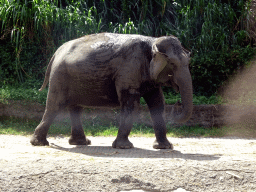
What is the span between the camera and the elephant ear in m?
4.74

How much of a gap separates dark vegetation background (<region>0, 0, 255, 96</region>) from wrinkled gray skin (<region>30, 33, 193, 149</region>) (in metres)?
3.33

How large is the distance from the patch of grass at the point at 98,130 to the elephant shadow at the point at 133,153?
5.68ft

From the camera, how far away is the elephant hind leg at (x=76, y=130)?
570 cm

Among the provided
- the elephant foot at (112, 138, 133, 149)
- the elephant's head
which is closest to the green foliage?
the elephant foot at (112, 138, 133, 149)

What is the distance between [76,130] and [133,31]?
12.6 feet

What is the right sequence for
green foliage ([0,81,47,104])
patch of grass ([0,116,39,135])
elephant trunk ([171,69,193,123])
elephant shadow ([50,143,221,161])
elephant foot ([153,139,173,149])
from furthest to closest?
green foliage ([0,81,47,104]) < patch of grass ([0,116,39,135]) < elephant foot ([153,139,173,149]) < elephant trunk ([171,69,193,123]) < elephant shadow ([50,143,221,161])

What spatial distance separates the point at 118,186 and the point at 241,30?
6.78m

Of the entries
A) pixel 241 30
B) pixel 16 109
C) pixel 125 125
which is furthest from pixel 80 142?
pixel 241 30

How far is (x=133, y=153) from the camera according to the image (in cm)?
471

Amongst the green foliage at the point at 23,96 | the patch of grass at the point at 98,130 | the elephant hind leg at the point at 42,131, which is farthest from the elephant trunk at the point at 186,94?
the green foliage at the point at 23,96

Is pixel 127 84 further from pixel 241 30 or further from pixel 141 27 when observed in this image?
pixel 241 30

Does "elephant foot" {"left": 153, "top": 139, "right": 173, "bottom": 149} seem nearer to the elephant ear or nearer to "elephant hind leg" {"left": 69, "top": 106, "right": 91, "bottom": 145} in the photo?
the elephant ear

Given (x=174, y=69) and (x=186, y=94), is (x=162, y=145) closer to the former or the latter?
(x=186, y=94)

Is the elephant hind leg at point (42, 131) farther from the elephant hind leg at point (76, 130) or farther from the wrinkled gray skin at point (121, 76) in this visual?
the elephant hind leg at point (76, 130)
